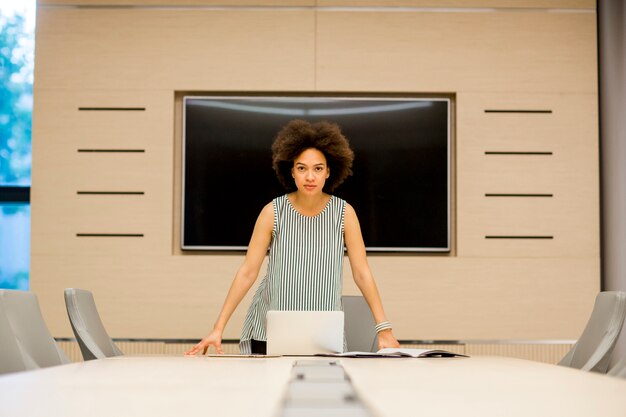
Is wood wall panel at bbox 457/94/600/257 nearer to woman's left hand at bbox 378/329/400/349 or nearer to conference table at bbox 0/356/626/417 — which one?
woman's left hand at bbox 378/329/400/349

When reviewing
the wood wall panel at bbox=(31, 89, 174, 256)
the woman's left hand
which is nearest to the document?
the woman's left hand

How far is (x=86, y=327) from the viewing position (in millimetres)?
3350

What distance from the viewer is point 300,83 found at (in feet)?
19.7

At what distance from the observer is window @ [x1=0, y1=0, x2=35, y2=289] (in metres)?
6.20

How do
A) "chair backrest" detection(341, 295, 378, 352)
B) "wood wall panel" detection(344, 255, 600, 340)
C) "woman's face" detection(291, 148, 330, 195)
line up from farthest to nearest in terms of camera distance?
"wood wall panel" detection(344, 255, 600, 340) → "chair backrest" detection(341, 295, 378, 352) → "woman's face" detection(291, 148, 330, 195)

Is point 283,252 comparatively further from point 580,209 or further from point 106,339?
point 580,209

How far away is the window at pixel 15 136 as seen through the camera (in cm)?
620

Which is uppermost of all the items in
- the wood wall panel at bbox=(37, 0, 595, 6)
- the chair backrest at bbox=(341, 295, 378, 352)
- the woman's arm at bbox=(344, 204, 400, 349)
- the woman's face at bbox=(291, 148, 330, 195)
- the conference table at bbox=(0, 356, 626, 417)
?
the wood wall panel at bbox=(37, 0, 595, 6)

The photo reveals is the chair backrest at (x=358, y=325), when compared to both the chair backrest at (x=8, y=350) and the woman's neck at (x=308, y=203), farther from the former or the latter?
the chair backrest at (x=8, y=350)

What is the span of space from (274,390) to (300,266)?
1.75m

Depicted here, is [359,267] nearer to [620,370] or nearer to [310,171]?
[310,171]

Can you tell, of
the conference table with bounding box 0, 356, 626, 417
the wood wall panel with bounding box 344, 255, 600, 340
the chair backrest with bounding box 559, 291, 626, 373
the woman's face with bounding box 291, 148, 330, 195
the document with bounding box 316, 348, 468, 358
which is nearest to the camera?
the conference table with bounding box 0, 356, 626, 417

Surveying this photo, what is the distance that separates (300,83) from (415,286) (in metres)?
1.53

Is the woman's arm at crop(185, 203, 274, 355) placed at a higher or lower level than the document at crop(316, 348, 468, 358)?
higher
